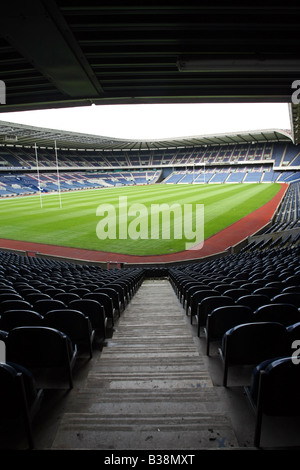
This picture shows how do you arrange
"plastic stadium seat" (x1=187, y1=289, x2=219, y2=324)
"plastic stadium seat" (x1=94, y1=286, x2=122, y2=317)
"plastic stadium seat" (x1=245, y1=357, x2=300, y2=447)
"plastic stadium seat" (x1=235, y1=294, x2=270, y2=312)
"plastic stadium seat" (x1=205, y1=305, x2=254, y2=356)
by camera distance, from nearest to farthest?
"plastic stadium seat" (x1=245, y1=357, x2=300, y2=447) → "plastic stadium seat" (x1=205, y1=305, x2=254, y2=356) → "plastic stadium seat" (x1=235, y1=294, x2=270, y2=312) → "plastic stadium seat" (x1=187, y1=289, x2=219, y2=324) → "plastic stadium seat" (x1=94, y1=286, x2=122, y2=317)

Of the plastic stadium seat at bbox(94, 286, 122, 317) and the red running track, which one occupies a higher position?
the plastic stadium seat at bbox(94, 286, 122, 317)

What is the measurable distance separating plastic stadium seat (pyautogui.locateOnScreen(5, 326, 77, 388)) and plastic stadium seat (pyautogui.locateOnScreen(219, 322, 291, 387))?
172cm

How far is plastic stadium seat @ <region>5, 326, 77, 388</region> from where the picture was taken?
9.27 ft

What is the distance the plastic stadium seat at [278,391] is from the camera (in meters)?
2.08

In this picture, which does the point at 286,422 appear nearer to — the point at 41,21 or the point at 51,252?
the point at 41,21

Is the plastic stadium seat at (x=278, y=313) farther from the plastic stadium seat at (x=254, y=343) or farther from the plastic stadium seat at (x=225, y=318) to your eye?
the plastic stadium seat at (x=254, y=343)

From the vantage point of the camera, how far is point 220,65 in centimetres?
584

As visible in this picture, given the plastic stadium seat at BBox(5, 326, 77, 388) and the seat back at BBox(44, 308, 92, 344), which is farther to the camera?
the seat back at BBox(44, 308, 92, 344)

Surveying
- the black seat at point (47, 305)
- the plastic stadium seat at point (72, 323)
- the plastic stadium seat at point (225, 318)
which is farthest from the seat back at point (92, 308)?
the plastic stadium seat at point (225, 318)

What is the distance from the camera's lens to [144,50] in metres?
5.78

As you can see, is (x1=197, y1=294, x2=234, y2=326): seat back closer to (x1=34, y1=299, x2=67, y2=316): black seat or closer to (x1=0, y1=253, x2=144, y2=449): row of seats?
(x1=0, y1=253, x2=144, y2=449): row of seats

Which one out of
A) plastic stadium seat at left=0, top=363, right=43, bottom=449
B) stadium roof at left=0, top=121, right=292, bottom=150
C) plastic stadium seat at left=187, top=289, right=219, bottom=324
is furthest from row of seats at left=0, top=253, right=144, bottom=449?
stadium roof at left=0, top=121, right=292, bottom=150

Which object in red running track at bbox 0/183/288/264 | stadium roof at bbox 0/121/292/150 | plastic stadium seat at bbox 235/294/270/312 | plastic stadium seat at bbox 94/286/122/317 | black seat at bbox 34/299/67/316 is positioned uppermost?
stadium roof at bbox 0/121/292/150

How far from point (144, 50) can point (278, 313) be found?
18.6 ft
